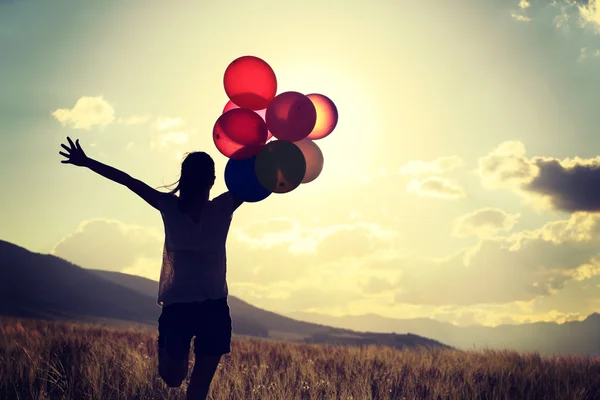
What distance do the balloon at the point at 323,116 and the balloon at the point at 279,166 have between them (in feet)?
2.60

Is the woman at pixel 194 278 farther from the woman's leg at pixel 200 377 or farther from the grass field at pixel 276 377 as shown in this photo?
the grass field at pixel 276 377

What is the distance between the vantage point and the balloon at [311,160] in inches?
203

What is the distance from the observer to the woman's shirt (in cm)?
420

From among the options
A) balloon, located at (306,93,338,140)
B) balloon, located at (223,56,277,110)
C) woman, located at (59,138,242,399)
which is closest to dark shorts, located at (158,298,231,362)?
woman, located at (59,138,242,399)

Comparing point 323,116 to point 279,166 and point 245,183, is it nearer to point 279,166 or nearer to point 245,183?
point 279,166

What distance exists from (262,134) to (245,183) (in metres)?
0.55

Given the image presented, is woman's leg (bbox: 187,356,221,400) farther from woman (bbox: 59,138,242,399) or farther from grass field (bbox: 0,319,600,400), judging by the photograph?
grass field (bbox: 0,319,600,400)

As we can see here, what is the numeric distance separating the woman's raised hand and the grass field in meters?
2.12

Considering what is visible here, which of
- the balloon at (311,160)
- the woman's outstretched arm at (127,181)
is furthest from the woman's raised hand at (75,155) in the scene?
the balloon at (311,160)

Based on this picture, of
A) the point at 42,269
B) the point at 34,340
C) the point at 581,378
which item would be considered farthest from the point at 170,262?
the point at 42,269

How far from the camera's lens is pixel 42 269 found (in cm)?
7944

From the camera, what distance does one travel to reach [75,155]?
4.66 metres

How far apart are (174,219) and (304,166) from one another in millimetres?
1223

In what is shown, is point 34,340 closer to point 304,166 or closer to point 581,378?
point 304,166
